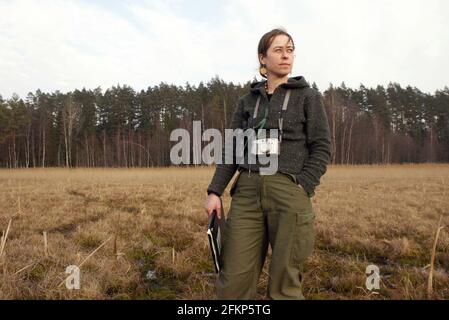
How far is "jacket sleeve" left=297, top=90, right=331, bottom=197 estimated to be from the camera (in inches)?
86.5

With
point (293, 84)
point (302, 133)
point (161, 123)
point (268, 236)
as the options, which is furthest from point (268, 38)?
point (161, 123)

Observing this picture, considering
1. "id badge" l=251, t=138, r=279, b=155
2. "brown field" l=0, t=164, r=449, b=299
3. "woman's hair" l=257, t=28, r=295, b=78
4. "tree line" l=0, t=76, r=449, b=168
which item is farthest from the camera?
"tree line" l=0, t=76, r=449, b=168

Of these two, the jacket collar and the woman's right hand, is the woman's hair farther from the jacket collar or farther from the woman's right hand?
the woman's right hand

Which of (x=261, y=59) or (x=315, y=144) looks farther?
(x=261, y=59)

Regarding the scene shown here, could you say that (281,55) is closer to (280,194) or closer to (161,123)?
(280,194)

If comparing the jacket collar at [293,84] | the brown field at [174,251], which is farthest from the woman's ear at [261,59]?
the brown field at [174,251]

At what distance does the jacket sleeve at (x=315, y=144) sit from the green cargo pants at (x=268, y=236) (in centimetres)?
8

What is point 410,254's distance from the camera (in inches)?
184

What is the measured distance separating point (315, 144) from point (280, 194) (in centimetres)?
40

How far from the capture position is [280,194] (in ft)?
7.11

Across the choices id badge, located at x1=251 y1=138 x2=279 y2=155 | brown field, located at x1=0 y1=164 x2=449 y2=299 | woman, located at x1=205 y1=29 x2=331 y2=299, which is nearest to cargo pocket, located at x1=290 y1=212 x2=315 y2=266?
woman, located at x1=205 y1=29 x2=331 y2=299

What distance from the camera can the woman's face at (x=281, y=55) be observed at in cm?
232

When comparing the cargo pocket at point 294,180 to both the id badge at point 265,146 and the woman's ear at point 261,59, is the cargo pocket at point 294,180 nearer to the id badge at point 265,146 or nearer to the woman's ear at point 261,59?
the id badge at point 265,146
